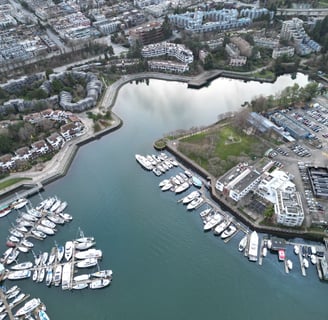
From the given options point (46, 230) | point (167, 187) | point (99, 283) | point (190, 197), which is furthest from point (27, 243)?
point (190, 197)

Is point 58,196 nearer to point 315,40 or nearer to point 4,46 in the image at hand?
point 4,46

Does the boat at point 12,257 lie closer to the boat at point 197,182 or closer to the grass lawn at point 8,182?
the grass lawn at point 8,182

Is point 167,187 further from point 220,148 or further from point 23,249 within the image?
point 23,249

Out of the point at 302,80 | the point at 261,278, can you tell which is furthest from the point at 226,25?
the point at 261,278

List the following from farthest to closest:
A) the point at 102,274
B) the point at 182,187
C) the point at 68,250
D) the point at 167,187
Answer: the point at 167,187, the point at 182,187, the point at 68,250, the point at 102,274

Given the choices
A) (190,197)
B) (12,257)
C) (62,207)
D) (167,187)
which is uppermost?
(62,207)

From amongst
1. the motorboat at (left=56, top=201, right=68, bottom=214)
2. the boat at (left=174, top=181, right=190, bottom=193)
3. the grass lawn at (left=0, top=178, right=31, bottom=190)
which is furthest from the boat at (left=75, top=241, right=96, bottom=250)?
the grass lawn at (left=0, top=178, right=31, bottom=190)

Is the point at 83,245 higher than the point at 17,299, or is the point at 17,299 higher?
the point at 83,245
